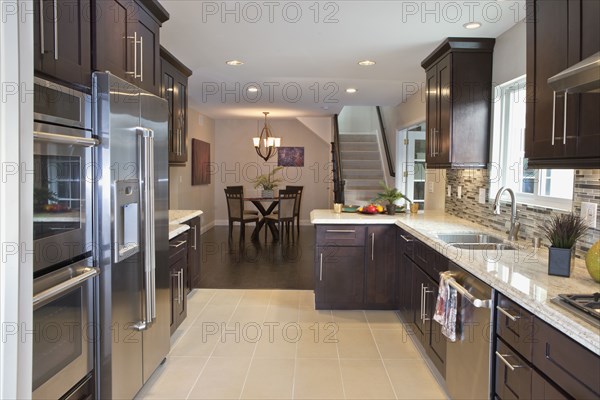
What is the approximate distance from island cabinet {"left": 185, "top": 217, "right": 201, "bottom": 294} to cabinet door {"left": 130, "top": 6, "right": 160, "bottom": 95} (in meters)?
1.58

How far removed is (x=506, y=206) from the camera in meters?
3.23

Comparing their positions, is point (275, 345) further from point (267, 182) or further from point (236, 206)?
point (267, 182)

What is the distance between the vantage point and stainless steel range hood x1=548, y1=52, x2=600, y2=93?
140 cm

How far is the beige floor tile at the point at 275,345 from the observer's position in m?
3.23

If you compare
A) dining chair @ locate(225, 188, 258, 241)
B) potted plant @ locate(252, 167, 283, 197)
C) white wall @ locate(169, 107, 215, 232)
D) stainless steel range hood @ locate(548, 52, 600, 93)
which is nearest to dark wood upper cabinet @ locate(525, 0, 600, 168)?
stainless steel range hood @ locate(548, 52, 600, 93)

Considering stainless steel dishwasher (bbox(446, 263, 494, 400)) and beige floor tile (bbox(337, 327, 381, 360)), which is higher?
stainless steel dishwasher (bbox(446, 263, 494, 400))

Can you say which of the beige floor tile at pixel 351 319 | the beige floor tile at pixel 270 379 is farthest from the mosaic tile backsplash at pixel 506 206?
the beige floor tile at pixel 270 379

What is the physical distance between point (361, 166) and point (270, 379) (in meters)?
6.75

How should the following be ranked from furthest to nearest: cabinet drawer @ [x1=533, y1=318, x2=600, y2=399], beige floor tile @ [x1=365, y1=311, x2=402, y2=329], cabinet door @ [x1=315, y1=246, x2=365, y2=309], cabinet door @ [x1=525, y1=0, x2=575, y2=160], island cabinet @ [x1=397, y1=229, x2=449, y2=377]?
cabinet door @ [x1=315, y1=246, x2=365, y2=309]
beige floor tile @ [x1=365, y1=311, x2=402, y2=329]
island cabinet @ [x1=397, y1=229, x2=449, y2=377]
cabinet door @ [x1=525, y1=0, x2=575, y2=160]
cabinet drawer @ [x1=533, y1=318, x2=600, y2=399]

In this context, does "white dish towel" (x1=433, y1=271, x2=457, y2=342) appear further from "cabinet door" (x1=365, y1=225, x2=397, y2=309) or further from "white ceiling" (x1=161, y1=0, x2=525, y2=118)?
"white ceiling" (x1=161, y1=0, x2=525, y2=118)

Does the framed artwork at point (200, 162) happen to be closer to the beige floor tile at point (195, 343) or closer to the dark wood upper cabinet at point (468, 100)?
the beige floor tile at point (195, 343)

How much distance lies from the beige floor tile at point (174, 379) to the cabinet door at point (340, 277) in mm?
1372

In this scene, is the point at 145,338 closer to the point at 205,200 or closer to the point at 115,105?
the point at 115,105

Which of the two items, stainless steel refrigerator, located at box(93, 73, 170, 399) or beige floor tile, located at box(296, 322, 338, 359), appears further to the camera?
beige floor tile, located at box(296, 322, 338, 359)
